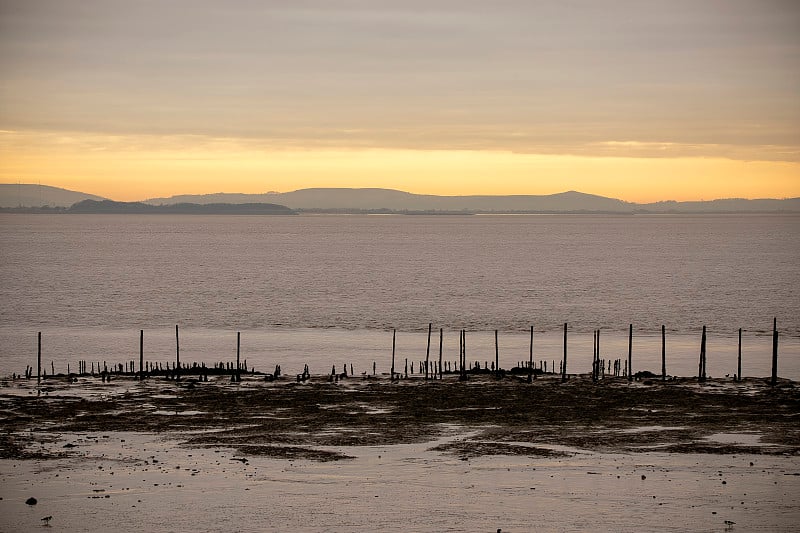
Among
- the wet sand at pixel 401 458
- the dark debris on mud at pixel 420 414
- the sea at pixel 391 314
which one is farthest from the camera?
the sea at pixel 391 314

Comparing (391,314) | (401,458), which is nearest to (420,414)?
(401,458)

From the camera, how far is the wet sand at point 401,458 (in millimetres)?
27094

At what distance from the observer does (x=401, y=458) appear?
33188 millimetres

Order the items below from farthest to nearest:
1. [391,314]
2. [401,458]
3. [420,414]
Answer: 1. [391,314]
2. [420,414]
3. [401,458]

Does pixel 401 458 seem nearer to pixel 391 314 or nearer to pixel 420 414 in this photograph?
pixel 420 414

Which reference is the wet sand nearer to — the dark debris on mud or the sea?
the dark debris on mud

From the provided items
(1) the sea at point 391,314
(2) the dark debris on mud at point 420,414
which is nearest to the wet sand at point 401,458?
(2) the dark debris on mud at point 420,414

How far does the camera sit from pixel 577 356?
65812mm

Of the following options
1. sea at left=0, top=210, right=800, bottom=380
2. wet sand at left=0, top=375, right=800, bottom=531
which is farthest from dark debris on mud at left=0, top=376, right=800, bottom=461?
sea at left=0, top=210, right=800, bottom=380

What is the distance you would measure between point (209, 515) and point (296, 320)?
62.1 metres

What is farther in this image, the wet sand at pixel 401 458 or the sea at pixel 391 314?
the sea at pixel 391 314

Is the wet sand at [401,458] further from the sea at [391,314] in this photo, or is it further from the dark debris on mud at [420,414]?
the sea at [391,314]

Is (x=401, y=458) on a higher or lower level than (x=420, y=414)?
lower

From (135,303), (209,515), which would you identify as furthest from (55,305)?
(209,515)
